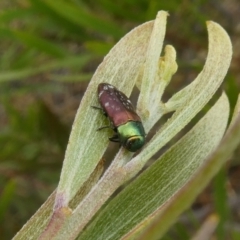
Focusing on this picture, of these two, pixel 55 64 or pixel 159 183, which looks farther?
pixel 55 64

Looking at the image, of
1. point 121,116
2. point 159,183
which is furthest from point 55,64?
point 159,183

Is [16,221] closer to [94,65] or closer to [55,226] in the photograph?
[94,65]

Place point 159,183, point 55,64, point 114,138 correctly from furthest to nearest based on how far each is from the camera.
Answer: point 55,64, point 114,138, point 159,183

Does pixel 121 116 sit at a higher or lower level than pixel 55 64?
higher

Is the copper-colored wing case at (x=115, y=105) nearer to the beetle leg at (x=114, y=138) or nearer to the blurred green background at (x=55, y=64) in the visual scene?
the beetle leg at (x=114, y=138)

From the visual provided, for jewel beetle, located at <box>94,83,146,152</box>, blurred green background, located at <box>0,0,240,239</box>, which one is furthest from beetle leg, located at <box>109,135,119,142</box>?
blurred green background, located at <box>0,0,240,239</box>

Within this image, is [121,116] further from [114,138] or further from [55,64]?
[55,64]

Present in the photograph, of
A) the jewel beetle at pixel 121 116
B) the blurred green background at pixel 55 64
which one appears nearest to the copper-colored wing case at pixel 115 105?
the jewel beetle at pixel 121 116
